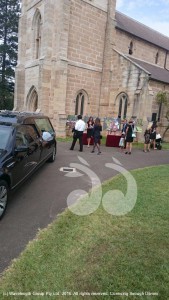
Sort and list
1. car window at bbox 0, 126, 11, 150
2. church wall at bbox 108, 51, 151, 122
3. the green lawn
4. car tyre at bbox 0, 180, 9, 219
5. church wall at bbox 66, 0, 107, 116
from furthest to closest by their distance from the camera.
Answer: church wall at bbox 66, 0, 107, 116 → church wall at bbox 108, 51, 151, 122 → car window at bbox 0, 126, 11, 150 → car tyre at bbox 0, 180, 9, 219 → the green lawn

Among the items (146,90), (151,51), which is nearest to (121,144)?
(146,90)

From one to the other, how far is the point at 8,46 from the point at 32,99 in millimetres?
15790

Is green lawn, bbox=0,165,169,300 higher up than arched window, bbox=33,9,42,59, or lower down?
lower down

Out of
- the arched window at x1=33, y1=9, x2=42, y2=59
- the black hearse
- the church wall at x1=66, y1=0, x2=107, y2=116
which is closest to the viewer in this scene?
the black hearse

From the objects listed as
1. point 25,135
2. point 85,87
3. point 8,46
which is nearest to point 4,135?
point 25,135

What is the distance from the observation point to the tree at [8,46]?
102ft

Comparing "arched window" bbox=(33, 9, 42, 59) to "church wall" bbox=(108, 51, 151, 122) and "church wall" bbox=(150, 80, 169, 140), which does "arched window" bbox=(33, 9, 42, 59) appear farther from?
"church wall" bbox=(150, 80, 169, 140)

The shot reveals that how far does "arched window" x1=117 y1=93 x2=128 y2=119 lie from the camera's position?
19.3 meters

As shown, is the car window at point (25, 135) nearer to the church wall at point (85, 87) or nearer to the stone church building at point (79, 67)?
the stone church building at point (79, 67)

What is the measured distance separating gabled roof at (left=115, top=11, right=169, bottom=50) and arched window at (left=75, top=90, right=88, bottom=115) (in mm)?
6628

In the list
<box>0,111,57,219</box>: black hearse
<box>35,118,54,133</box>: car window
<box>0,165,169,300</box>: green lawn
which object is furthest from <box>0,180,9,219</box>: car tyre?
<box>35,118,54,133</box>: car window

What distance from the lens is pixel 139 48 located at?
23.3 m

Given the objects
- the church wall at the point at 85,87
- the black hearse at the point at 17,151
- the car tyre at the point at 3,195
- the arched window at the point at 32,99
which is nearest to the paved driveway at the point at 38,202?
the car tyre at the point at 3,195

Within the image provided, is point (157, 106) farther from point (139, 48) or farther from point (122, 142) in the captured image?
point (122, 142)
